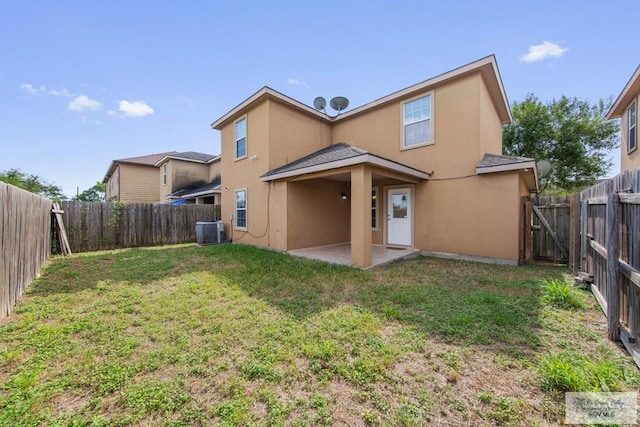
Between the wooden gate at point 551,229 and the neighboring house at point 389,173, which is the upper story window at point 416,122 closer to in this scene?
the neighboring house at point 389,173

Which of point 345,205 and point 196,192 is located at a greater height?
point 196,192

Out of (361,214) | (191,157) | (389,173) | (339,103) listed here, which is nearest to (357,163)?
(361,214)

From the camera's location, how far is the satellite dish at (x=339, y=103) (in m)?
10.8

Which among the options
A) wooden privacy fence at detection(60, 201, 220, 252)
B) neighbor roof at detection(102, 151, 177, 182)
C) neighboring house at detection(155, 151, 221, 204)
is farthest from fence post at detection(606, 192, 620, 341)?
neighbor roof at detection(102, 151, 177, 182)

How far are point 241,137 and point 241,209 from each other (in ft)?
10.0

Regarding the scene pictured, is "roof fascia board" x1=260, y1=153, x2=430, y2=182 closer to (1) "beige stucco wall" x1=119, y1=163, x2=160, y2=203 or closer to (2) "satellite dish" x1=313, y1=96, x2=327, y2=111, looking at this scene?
(2) "satellite dish" x1=313, y1=96, x2=327, y2=111

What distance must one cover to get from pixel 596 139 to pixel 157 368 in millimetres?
25133

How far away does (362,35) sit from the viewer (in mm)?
8781

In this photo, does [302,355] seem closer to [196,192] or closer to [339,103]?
[339,103]

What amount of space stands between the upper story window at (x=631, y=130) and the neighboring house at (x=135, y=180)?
84.4 feet

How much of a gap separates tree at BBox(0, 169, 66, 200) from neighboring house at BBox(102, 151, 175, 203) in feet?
23.8

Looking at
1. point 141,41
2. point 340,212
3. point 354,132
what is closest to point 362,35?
point 354,132

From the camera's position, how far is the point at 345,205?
1031cm

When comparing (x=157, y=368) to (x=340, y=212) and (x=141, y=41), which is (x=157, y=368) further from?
(x=141, y=41)
